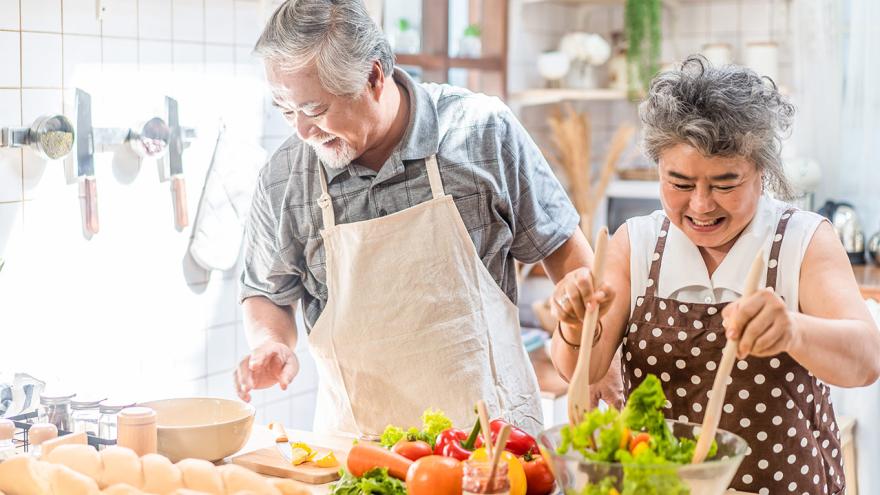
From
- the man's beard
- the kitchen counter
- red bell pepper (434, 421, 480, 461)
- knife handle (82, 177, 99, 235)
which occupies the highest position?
the man's beard

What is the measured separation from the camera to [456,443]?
4.87ft

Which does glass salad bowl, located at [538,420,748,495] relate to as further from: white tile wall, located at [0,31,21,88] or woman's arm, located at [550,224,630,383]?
white tile wall, located at [0,31,21,88]

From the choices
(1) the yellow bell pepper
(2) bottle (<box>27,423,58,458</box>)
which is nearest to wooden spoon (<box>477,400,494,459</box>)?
(1) the yellow bell pepper

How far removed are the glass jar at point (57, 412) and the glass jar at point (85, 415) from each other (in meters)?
0.01

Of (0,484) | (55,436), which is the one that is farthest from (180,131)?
(0,484)

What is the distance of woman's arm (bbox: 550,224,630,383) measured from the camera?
1.71 metres

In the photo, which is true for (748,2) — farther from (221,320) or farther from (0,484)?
(0,484)

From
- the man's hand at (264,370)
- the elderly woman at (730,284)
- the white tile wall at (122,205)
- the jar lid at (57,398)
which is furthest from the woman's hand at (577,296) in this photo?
the white tile wall at (122,205)

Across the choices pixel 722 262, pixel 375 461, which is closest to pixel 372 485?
pixel 375 461

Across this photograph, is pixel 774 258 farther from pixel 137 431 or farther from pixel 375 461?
pixel 137 431

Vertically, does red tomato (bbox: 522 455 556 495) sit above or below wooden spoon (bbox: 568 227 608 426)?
below

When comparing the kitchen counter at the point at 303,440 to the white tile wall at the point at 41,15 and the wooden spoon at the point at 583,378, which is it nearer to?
the wooden spoon at the point at 583,378

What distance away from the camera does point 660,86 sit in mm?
1691

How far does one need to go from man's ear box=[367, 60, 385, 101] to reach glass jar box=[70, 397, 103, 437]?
2.44ft
